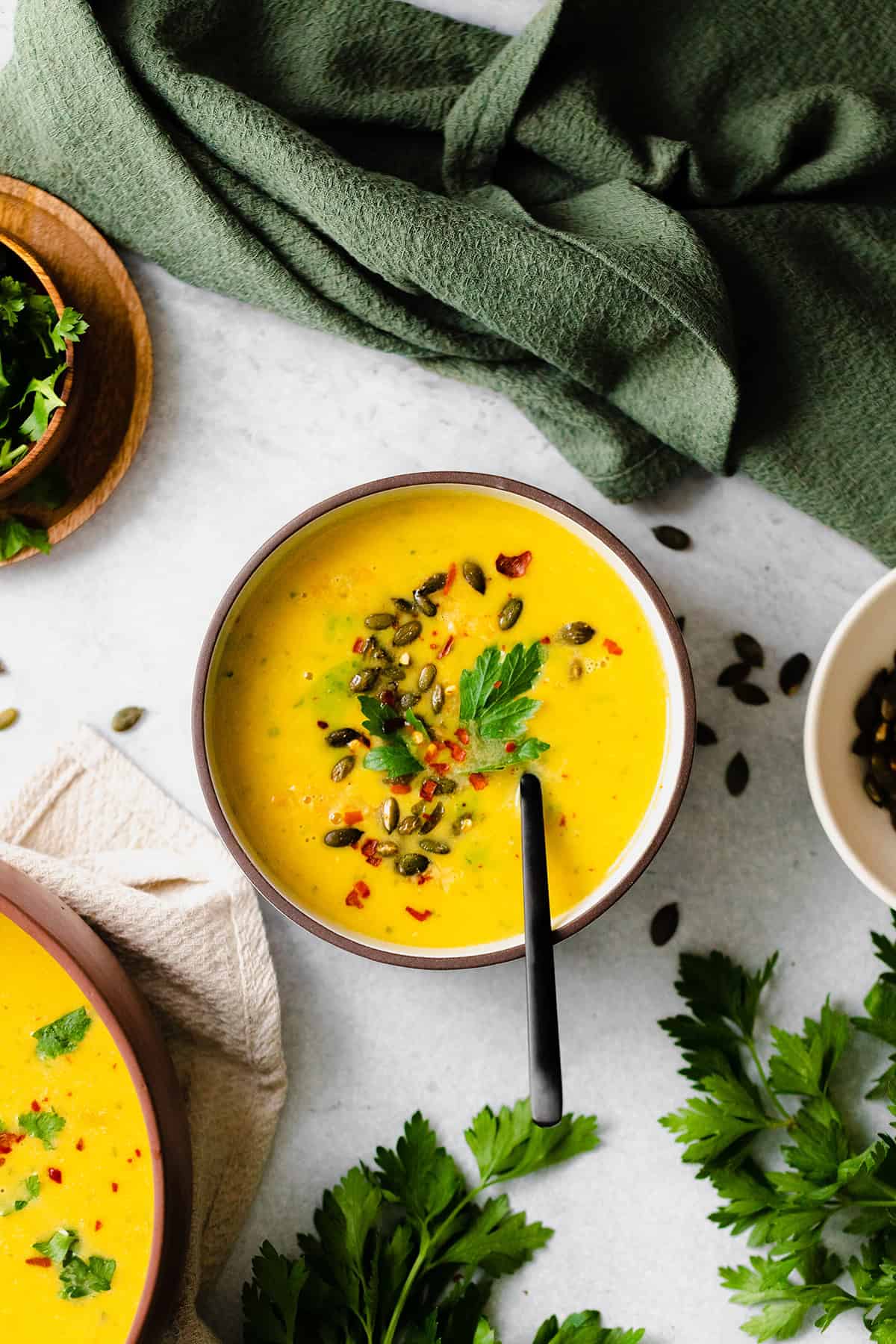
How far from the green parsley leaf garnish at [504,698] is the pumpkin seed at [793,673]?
456 mm

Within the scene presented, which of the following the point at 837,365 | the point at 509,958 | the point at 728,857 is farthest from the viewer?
the point at 728,857

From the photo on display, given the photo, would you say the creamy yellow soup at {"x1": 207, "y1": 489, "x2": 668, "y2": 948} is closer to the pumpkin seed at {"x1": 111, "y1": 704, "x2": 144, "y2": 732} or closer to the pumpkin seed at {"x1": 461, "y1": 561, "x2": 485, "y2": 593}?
the pumpkin seed at {"x1": 461, "y1": 561, "x2": 485, "y2": 593}

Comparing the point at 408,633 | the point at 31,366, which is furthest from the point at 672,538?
the point at 31,366

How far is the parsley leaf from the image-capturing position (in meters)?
1.54

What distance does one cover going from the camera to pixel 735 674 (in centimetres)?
173

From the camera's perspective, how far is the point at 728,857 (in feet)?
5.69

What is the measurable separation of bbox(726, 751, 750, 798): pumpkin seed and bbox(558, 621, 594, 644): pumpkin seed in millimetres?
359

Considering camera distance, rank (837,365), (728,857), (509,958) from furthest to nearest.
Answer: (728,857) < (837,365) < (509,958)

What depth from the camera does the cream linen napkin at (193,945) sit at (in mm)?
1636

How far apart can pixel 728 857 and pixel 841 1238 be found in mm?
619

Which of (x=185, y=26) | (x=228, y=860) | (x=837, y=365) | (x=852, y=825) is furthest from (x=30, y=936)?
(x=837, y=365)

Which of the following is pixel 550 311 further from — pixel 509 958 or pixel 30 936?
pixel 30 936

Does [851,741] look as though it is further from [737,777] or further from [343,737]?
[343,737]

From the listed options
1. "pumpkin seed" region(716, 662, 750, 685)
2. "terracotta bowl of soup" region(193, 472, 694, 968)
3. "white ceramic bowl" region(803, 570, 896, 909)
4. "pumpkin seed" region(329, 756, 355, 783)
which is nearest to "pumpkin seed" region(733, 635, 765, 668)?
"pumpkin seed" region(716, 662, 750, 685)
